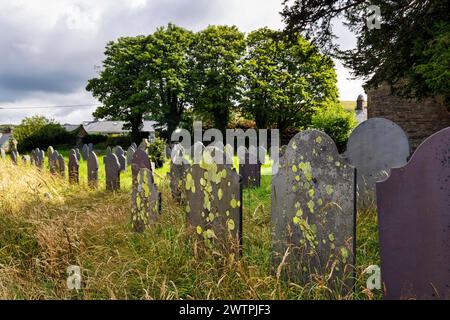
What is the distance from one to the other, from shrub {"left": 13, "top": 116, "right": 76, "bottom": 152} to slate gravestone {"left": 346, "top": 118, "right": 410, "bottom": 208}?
3825 centimetres

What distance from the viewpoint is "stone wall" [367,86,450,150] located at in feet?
46.8

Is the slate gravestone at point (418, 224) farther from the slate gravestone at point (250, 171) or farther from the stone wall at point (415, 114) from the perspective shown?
the stone wall at point (415, 114)

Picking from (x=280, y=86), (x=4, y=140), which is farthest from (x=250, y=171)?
(x=4, y=140)

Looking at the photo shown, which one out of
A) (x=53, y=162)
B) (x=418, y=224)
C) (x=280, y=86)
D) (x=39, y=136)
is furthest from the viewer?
(x=39, y=136)

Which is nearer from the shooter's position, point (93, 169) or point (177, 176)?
point (177, 176)

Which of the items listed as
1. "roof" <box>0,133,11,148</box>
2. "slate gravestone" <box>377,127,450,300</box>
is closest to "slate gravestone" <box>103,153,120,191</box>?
"slate gravestone" <box>377,127,450,300</box>

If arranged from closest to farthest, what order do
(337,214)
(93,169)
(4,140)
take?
(337,214)
(93,169)
(4,140)

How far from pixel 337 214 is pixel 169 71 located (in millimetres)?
30606

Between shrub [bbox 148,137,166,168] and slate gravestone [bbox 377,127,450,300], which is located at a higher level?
shrub [bbox 148,137,166,168]

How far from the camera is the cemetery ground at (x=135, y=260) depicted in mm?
3172

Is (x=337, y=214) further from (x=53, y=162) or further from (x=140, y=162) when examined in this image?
(x=53, y=162)

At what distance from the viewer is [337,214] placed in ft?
10.8

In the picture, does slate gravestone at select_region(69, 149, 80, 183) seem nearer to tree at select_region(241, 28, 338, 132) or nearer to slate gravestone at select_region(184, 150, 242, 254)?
slate gravestone at select_region(184, 150, 242, 254)

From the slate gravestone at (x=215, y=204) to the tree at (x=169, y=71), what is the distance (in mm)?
28565
